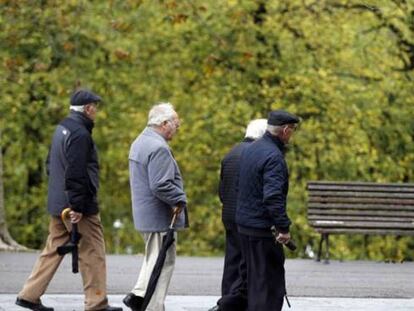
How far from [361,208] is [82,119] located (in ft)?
23.4

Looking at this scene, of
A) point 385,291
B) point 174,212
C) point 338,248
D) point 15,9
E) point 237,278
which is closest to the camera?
point 174,212

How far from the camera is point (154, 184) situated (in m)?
10.7

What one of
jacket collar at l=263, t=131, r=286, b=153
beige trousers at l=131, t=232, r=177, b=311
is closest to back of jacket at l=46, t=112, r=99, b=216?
beige trousers at l=131, t=232, r=177, b=311

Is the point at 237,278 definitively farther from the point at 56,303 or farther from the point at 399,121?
the point at 399,121

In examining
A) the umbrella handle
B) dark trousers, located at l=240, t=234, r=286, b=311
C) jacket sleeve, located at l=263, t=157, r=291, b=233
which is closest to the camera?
jacket sleeve, located at l=263, t=157, r=291, b=233

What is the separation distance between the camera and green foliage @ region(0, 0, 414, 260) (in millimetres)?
25469

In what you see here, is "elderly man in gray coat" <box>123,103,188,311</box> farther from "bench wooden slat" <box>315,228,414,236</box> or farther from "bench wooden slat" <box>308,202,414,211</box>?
"bench wooden slat" <box>308,202,414,211</box>

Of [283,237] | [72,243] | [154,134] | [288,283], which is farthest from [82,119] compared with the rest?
[288,283]

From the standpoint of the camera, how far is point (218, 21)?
1027 inches

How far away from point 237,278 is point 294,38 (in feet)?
49.2

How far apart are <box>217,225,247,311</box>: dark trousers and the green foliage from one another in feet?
42.3

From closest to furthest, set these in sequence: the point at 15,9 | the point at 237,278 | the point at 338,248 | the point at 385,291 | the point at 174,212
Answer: the point at 174,212, the point at 237,278, the point at 385,291, the point at 15,9, the point at 338,248

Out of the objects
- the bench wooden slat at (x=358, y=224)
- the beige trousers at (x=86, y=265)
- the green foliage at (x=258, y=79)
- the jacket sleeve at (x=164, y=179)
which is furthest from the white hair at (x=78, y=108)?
the green foliage at (x=258, y=79)

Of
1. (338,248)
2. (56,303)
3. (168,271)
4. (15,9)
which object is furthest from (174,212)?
(338,248)
